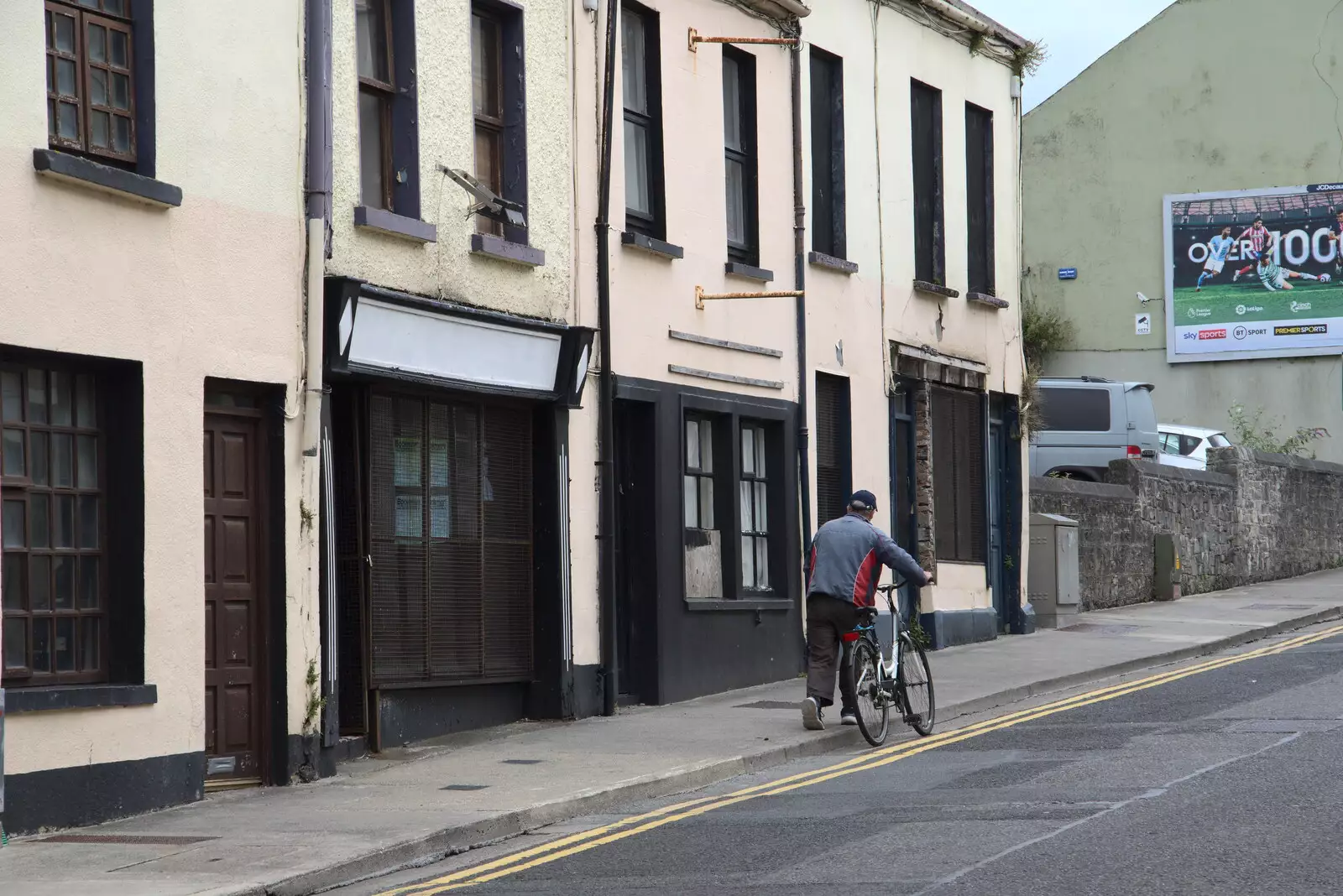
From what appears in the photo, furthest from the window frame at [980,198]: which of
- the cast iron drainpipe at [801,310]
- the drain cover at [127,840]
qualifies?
the drain cover at [127,840]

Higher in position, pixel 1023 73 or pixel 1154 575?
pixel 1023 73

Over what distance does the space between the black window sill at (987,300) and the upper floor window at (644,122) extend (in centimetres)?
641

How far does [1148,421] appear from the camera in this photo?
29.6m

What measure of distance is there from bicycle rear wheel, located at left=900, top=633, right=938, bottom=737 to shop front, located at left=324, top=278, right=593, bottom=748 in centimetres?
283

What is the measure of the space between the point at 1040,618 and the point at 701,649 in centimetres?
796

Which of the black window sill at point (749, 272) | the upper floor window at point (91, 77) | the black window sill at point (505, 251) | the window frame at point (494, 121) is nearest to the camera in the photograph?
the upper floor window at point (91, 77)

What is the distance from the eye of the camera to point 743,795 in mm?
11320

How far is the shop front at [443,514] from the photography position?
13.2 meters

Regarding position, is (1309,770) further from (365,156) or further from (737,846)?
(365,156)

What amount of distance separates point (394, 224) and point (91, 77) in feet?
8.40

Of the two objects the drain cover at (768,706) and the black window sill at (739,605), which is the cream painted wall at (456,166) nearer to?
the black window sill at (739,605)

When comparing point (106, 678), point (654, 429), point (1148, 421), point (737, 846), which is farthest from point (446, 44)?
point (1148, 421)

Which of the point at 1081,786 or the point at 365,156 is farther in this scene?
the point at 365,156

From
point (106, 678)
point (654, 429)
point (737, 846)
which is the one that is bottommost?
point (737, 846)
